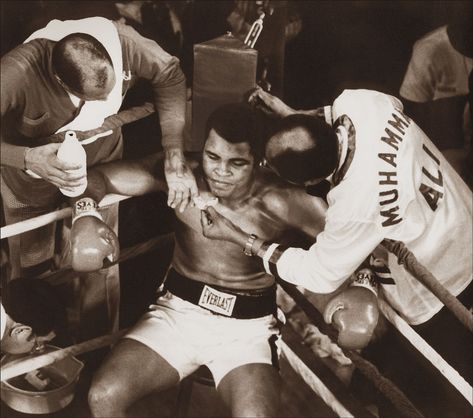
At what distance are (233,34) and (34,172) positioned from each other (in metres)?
0.91

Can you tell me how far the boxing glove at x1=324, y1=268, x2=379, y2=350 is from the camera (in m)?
2.48

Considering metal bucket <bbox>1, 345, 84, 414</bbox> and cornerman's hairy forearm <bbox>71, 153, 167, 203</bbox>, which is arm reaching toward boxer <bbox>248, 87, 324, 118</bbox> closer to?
cornerman's hairy forearm <bbox>71, 153, 167, 203</bbox>

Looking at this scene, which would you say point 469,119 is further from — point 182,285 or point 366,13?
point 182,285

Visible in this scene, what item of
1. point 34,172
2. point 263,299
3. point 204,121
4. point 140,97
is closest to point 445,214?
point 263,299

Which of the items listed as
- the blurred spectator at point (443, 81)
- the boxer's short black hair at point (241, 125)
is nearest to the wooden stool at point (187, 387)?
the boxer's short black hair at point (241, 125)

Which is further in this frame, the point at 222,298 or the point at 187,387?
the point at 187,387

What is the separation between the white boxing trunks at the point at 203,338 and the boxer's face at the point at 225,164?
50 centimetres

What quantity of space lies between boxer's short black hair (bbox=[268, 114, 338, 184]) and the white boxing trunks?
0.70 m

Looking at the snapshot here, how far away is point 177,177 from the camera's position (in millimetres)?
2645

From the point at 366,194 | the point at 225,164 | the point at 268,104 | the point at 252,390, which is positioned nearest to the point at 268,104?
the point at 268,104

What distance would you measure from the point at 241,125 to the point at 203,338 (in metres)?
0.83

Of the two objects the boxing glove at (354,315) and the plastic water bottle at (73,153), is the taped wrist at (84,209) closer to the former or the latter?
the plastic water bottle at (73,153)

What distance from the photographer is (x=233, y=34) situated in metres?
2.66

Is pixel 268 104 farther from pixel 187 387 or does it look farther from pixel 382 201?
pixel 187 387
